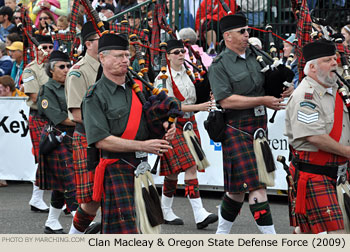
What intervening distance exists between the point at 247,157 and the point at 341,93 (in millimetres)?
1212

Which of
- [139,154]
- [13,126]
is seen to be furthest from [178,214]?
[13,126]

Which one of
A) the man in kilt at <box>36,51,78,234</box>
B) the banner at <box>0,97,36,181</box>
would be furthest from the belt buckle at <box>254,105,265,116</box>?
the banner at <box>0,97,36,181</box>

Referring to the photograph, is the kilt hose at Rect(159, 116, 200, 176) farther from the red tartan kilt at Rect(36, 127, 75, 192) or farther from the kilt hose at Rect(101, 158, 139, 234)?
the kilt hose at Rect(101, 158, 139, 234)

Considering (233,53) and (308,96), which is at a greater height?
(233,53)

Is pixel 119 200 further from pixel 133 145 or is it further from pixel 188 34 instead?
pixel 188 34

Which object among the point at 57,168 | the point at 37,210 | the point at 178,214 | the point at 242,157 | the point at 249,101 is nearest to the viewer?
the point at 249,101

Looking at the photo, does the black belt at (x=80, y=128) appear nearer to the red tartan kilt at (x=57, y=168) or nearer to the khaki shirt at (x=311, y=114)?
the red tartan kilt at (x=57, y=168)

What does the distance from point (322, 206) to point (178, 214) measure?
11.4 ft

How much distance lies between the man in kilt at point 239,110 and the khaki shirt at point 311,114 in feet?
2.87

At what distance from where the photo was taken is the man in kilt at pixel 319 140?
4.89 meters

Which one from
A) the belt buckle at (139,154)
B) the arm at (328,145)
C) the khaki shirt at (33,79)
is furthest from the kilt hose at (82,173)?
the khaki shirt at (33,79)

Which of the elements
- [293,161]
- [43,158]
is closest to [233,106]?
[293,161]

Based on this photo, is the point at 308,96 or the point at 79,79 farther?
the point at 79,79

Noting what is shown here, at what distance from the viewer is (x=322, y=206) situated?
16.1 ft
